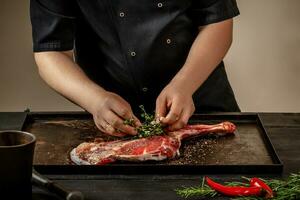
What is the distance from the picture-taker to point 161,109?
196cm

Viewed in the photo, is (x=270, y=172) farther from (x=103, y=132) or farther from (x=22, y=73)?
(x=22, y=73)

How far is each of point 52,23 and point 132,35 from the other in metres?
Result: 0.28

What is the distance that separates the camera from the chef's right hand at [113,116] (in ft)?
6.23

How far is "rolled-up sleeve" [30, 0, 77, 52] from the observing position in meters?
Answer: 2.20

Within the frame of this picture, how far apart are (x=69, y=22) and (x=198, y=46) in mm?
465

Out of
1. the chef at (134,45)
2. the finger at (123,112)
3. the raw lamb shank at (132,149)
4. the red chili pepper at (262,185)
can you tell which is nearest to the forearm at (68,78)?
the chef at (134,45)

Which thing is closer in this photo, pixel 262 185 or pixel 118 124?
pixel 262 185

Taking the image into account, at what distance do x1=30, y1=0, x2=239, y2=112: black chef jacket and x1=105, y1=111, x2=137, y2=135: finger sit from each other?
1.32 feet

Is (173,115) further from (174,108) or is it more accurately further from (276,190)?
(276,190)

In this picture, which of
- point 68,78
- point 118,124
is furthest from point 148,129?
point 68,78

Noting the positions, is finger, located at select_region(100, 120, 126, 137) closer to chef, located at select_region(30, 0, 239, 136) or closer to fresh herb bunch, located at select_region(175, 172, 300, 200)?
chef, located at select_region(30, 0, 239, 136)

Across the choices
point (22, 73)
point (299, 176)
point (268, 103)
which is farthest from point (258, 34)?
point (299, 176)

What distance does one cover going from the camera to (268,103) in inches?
150

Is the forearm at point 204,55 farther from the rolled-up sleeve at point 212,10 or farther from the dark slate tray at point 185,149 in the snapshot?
the dark slate tray at point 185,149
